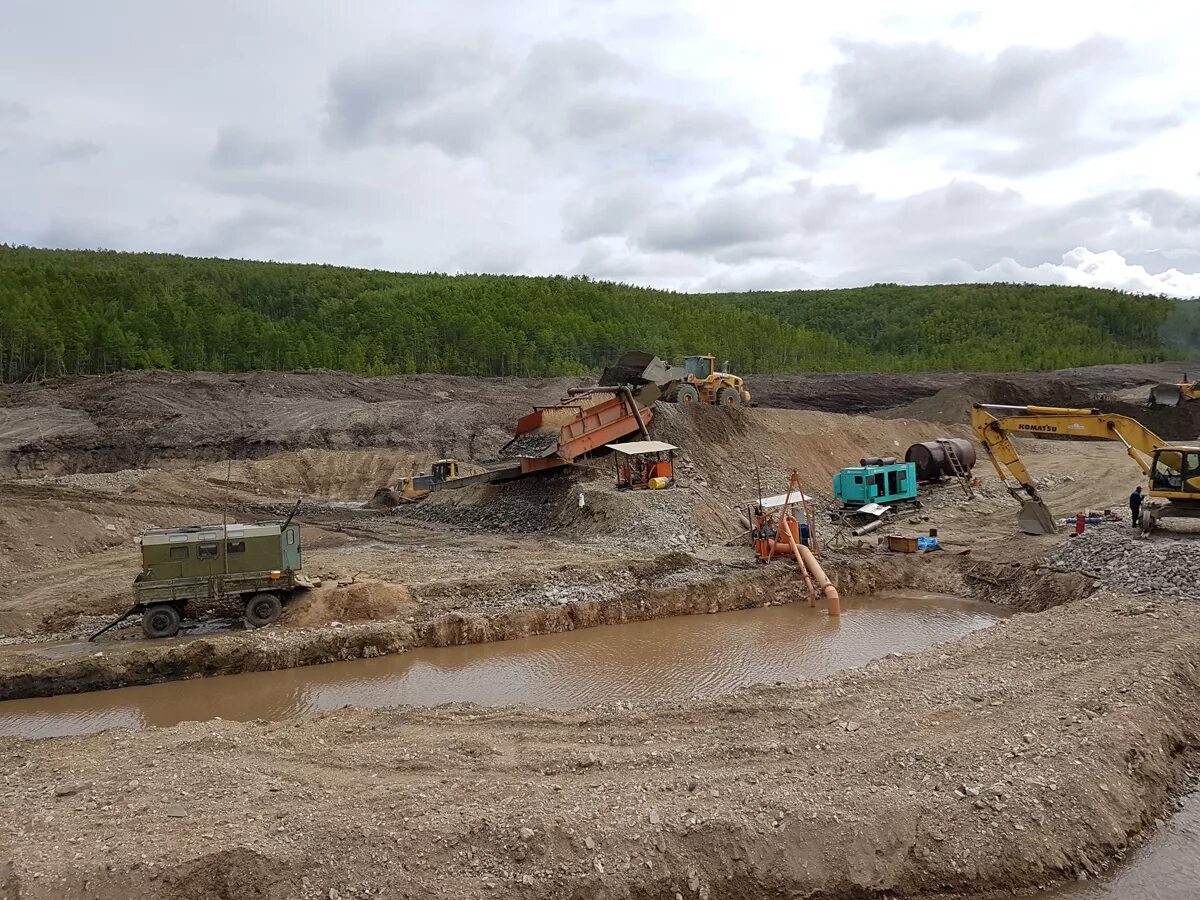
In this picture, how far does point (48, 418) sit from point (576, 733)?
122ft

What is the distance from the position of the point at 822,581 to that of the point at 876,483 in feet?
25.0

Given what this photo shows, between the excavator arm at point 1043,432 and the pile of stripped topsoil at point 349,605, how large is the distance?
602 inches

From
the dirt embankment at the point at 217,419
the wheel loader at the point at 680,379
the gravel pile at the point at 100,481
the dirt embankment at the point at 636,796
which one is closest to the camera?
the dirt embankment at the point at 636,796

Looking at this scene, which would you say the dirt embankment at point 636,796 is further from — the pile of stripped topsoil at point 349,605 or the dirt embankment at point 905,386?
the dirt embankment at point 905,386

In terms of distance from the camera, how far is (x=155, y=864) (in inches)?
285

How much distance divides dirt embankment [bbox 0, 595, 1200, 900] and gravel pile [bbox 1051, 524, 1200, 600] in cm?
484

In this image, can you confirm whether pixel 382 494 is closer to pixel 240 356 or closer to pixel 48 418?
pixel 48 418

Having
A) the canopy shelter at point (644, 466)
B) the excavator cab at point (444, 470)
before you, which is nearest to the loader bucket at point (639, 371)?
the canopy shelter at point (644, 466)

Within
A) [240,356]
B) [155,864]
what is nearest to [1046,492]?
[155,864]

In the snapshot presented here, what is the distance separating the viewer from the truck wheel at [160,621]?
15500mm

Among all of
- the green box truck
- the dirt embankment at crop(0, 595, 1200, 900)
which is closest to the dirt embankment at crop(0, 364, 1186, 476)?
the green box truck

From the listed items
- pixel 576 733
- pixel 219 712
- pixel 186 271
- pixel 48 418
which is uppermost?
pixel 186 271

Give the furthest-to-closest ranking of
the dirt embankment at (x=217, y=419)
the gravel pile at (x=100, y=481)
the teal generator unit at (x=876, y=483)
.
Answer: the dirt embankment at (x=217, y=419) < the gravel pile at (x=100, y=481) < the teal generator unit at (x=876, y=483)

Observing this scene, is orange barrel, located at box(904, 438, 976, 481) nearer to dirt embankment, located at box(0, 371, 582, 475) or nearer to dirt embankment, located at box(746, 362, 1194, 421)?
dirt embankment, located at box(746, 362, 1194, 421)
